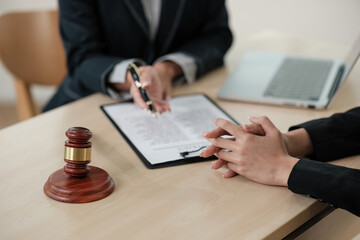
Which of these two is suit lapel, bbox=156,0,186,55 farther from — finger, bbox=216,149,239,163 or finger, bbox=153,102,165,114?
finger, bbox=216,149,239,163

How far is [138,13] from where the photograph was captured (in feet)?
5.81

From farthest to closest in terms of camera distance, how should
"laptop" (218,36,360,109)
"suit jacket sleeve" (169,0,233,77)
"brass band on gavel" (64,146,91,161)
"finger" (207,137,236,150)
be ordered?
"suit jacket sleeve" (169,0,233,77) → "laptop" (218,36,360,109) → "finger" (207,137,236,150) → "brass band on gavel" (64,146,91,161)

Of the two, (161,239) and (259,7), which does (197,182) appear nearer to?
(161,239)

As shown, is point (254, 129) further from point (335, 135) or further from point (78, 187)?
point (78, 187)

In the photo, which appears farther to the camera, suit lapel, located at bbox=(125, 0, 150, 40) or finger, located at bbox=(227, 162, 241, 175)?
suit lapel, located at bbox=(125, 0, 150, 40)

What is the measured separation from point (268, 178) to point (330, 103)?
542 mm

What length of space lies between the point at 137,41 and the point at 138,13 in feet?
0.36

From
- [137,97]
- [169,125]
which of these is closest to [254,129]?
[169,125]

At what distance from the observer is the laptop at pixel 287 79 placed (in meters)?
1.54

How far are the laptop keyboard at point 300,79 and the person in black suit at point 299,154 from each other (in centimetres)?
31

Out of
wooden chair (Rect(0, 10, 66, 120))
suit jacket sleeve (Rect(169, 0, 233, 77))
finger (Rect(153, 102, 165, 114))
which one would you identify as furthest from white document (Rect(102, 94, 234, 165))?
wooden chair (Rect(0, 10, 66, 120))

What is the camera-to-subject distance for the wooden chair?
2.22m

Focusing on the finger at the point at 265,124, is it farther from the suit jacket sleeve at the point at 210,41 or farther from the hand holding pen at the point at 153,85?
the suit jacket sleeve at the point at 210,41

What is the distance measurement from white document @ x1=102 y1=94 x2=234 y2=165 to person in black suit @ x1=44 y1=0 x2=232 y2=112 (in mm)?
80
